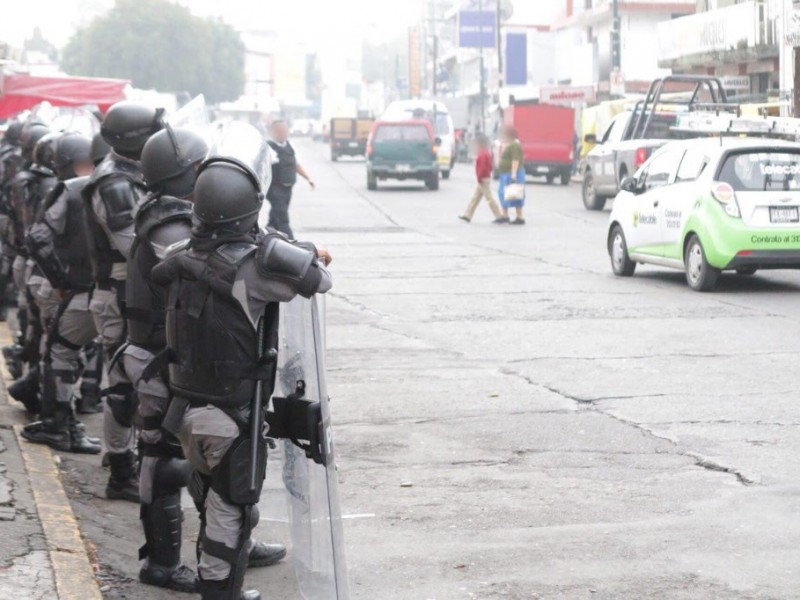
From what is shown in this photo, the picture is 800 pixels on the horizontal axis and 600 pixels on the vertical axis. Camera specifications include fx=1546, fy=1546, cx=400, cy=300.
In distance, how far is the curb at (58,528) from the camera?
555 centimetres

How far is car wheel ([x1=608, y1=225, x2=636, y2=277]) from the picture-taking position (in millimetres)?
17531

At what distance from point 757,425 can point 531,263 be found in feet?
35.8

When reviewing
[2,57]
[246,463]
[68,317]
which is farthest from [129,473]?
[2,57]

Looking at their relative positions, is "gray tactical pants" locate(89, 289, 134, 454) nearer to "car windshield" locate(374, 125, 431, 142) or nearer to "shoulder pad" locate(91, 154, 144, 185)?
"shoulder pad" locate(91, 154, 144, 185)

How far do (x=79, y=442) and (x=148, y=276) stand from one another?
261 cm

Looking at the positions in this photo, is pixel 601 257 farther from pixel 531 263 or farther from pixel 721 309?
pixel 721 309

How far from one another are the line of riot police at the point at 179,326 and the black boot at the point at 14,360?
1.93 metres

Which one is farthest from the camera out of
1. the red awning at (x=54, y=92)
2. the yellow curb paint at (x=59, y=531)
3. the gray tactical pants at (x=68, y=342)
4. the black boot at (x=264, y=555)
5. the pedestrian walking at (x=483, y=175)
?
the pedestrian walking at (x=483, y=175)

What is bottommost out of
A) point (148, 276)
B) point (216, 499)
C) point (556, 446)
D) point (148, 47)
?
point (556, 446)

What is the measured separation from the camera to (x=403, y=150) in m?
39.2

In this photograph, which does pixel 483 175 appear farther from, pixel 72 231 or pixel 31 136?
pixel 72 231

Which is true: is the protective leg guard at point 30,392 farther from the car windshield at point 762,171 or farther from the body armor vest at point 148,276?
the car windshield at point 762,171

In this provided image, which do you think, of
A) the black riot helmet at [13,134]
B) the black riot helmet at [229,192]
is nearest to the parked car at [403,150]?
the black riot helmet at [13,134]

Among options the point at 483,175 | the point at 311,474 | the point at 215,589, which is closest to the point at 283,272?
the point at 311,474
